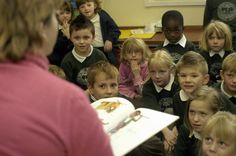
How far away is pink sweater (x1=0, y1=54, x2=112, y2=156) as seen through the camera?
2.05 feet

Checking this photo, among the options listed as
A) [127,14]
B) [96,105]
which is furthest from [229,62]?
[127,14]

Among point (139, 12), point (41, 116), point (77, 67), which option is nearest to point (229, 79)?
point (77, 67)

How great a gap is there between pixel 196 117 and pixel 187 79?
1.53 ft

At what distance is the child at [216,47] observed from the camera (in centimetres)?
313

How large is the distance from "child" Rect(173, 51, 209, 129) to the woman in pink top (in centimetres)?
185

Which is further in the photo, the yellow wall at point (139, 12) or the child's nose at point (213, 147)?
the yellow wall at point (139, 12)

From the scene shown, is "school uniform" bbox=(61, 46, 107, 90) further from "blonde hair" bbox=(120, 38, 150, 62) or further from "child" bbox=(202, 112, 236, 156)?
"child" bbox=(202, 112, 236, 156)

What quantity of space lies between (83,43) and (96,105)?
207cm

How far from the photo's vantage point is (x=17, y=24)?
2.10ft

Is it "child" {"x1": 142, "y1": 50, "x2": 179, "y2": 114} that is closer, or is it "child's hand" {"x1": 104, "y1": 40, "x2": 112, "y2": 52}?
"child" {"x1": 142, "y1": 50, "x2": 179, "y2": 114}

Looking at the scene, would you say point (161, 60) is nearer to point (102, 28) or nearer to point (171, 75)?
point (171, 75)

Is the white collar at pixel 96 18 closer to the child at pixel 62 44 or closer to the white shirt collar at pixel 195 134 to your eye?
the child at pixel 62 44

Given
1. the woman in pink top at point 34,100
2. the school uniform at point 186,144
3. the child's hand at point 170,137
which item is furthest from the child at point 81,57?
the woman in pink top at point 34,100

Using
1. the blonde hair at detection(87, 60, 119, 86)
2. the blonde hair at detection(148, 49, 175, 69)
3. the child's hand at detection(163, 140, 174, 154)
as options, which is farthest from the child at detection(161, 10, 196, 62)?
the child's hand at detection(163, 140, 174, 154)
